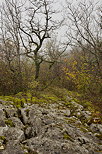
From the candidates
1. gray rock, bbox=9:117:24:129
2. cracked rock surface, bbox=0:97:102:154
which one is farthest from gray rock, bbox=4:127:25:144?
gray rock, bbox=9:117:24:129

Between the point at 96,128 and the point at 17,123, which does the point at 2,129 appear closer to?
the point at 17,123

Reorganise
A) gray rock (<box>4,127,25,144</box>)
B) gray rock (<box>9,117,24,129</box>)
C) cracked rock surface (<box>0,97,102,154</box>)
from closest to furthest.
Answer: cracked rock surface (<box>0,97,102,154</box>) → gray rock (<box>4,127,25,144</box>) → gray rock (<box>9,117,24,129</box>)

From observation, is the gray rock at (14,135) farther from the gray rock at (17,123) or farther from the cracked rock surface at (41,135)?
the gray rock at (17,123)

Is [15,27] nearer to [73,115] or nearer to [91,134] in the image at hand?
[73,115]

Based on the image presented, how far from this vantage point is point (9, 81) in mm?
7336

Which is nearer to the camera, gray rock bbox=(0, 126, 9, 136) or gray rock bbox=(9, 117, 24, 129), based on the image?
gray rock bbox=(0, 126, 9, 136)

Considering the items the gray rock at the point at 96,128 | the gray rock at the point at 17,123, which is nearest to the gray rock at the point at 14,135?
the gray rock at the point at 17,123

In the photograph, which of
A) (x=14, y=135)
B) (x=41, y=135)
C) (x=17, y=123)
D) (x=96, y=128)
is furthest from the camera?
(x=96, y=128)

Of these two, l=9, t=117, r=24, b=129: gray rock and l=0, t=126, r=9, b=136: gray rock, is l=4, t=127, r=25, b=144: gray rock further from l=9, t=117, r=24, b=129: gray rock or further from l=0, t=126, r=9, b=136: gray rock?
l=9, t=117, r=24, b=129: gray rock

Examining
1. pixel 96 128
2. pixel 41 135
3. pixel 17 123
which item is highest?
pixel 17 123

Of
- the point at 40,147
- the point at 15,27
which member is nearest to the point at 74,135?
the point at 40,147

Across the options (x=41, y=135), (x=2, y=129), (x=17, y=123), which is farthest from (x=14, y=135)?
(x=41, y=135)

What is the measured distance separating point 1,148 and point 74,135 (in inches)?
78.2

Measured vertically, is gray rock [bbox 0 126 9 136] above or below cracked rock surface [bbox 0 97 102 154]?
above
